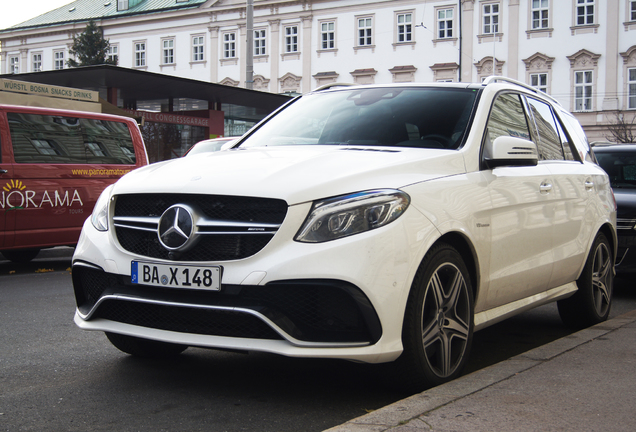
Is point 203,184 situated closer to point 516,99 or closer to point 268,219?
point 268,219

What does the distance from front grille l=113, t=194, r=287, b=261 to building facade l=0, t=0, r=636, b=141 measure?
116ft

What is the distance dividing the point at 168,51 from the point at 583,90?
97.2 feet

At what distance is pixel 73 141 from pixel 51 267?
5.97 ft

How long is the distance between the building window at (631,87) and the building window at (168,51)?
31475mm

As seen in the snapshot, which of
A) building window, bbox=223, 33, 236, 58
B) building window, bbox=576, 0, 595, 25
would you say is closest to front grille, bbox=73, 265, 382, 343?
building window, bbox=576, 0, 595, 25

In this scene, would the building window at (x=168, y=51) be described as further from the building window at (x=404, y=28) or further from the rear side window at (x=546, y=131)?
the rear side window at (x=546, y=131)

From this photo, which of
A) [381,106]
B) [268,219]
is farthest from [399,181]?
[381,106]

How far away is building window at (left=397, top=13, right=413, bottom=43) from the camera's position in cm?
4822

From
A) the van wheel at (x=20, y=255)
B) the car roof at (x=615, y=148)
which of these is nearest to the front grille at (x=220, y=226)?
the car roof at (x=615, y=148)

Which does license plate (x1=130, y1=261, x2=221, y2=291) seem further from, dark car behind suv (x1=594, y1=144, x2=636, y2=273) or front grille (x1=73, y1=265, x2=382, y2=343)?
dark car behind suv (x1=594, y1=144, x2=636, y2=273)

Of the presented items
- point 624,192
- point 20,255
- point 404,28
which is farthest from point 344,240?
point 404,28

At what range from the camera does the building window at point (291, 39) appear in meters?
52.0

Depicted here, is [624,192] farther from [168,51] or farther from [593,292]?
[168,51]

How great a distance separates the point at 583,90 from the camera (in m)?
44.4
